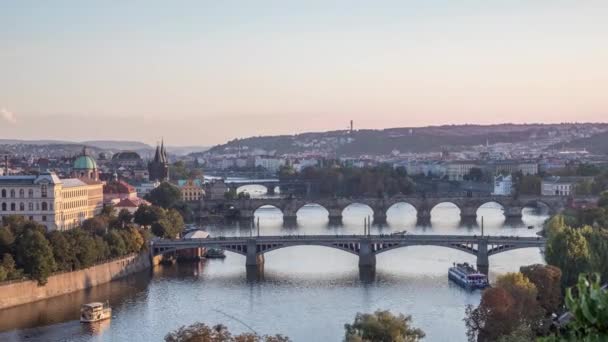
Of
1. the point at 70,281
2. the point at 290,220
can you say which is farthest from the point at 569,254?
the point at 290,220

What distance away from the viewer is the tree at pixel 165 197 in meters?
52.9

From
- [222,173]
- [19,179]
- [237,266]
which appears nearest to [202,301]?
[237,266]

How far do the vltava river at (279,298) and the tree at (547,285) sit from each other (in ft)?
5.88

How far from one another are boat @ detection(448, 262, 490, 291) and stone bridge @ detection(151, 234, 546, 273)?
290 cm

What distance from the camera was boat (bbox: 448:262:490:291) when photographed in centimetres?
2712

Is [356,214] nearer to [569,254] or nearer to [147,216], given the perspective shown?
[147,216]

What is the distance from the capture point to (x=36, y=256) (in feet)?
83.4

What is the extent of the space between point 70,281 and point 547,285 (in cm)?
1215

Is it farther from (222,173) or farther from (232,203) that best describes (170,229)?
(222,173)

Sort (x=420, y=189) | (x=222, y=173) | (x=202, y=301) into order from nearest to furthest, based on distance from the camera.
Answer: (x=202, y=301) → (x=420, y=189) → (x=222, y=173)

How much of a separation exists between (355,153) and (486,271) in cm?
15462

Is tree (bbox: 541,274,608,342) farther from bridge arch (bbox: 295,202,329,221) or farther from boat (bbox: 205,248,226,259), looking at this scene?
bridge arch (bbox: 295,202,329,221)

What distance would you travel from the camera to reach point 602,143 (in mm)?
146875

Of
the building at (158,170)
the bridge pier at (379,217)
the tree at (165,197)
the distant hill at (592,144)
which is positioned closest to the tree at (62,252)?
the tree at (165,197)
